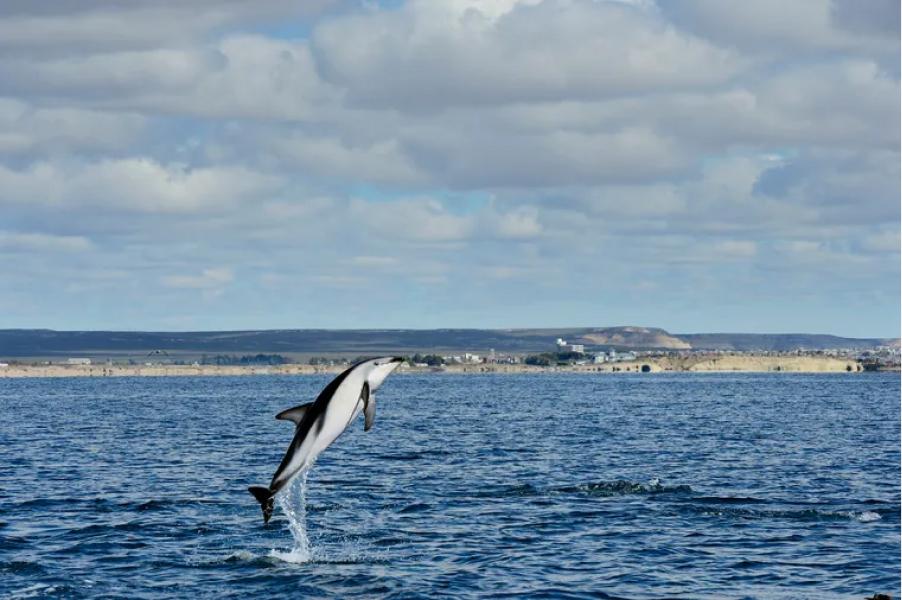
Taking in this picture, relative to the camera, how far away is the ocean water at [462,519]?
127ft

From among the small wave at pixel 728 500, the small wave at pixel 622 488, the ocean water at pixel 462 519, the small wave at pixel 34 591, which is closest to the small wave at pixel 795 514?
the ocean water at pixel 462 519

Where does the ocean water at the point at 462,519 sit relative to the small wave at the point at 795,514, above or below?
below

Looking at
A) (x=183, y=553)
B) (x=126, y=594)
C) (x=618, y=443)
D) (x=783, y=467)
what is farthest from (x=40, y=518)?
(x=618, y=443)

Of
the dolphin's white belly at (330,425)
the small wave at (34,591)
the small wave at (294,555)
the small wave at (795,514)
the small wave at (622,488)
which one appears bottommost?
the small wave at (34,591)

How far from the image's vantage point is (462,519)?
50.4 metres

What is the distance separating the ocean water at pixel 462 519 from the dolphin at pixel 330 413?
6.26 meters

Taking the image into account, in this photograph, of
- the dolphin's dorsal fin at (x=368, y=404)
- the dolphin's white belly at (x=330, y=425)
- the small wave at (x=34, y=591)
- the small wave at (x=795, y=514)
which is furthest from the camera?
the small wave at (x=795, y=514)

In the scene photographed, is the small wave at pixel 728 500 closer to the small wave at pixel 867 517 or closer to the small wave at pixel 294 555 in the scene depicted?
the small wave at pixel 867 517

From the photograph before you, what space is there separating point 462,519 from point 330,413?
2006 cm

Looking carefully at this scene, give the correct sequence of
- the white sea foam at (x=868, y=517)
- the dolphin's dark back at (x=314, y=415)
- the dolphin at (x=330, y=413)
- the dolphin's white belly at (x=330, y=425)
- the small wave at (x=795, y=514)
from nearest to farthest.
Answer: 1. the dolphin at (x=330, y=413)
2. the dolphin's white belly at (x=330, y=425)
3. the dolphin's dark back at (x=314, y=415)
4. the white sea foam at (x=868, y=517)
5. the small wave at (x=795, y=514)

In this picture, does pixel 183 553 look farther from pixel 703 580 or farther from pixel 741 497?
pixel 741 497

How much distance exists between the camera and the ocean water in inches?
1524

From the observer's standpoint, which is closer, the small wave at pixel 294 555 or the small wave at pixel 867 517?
the small wave at pixel 294 555

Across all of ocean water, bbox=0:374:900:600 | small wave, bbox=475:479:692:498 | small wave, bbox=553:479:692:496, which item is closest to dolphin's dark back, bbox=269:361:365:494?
ocean water, bbox=0:374:900:600
